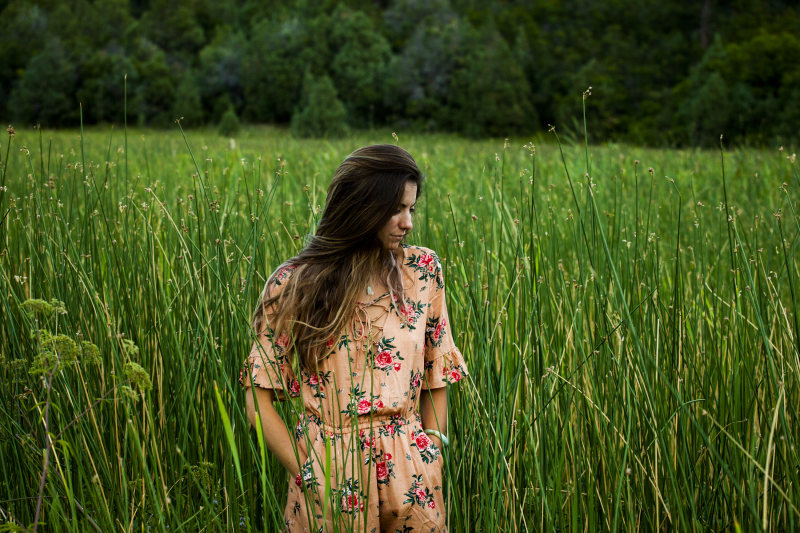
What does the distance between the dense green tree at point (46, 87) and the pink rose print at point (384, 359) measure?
922 inches

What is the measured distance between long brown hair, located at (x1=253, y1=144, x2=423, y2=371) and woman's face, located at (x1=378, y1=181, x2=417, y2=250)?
1cm

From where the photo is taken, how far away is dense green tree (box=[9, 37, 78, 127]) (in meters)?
22.4

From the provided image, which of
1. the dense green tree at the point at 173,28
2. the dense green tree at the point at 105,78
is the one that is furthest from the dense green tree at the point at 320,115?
the dense green tree at the point at 173,28

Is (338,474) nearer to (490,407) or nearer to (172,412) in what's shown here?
(490,407)

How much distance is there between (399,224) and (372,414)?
347 mm

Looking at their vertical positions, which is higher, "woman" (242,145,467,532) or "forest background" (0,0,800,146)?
"forest background" (0,0,800,146)

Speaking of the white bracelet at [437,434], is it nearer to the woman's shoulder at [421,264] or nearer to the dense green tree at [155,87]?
the woman's shoulder at [421,264]

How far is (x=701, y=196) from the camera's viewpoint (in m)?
5.20

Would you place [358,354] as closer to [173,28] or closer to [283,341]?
[283,341]

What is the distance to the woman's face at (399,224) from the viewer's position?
1264 mm

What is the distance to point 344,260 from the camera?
1310mm

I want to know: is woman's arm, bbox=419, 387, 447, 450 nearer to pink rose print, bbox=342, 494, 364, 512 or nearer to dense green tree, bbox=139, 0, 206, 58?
pink rose print, bbox=342, 494, 364, 512

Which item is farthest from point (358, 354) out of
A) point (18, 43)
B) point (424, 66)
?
point (18, 43)

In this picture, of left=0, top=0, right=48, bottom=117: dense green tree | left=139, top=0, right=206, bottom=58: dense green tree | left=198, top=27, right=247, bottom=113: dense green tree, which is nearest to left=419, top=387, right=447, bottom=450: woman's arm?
left=198, top=27, right=247, bottom=113: dense green tree
